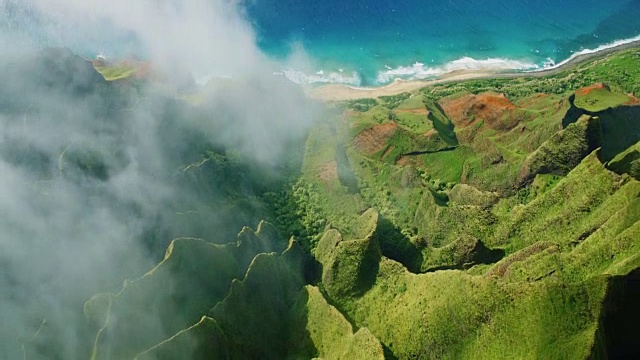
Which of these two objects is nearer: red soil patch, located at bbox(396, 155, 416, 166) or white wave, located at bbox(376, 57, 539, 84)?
red soil patch, located at bbox(396, 155, 416, 166)

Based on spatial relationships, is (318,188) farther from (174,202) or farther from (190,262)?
(190,262)

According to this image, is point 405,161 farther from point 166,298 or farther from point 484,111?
point 166,298

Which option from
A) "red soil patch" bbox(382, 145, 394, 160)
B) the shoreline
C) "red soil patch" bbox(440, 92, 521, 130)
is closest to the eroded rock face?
"red soil patch" bbox(440, 92, 521, 130)

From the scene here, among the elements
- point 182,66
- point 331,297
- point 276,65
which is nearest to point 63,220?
point 331,297

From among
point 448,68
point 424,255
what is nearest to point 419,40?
point 448,68

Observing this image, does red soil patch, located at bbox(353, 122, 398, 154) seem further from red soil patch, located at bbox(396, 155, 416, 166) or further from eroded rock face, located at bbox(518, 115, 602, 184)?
eroded rock face, located at bbox(518, 115, 602, 184)
